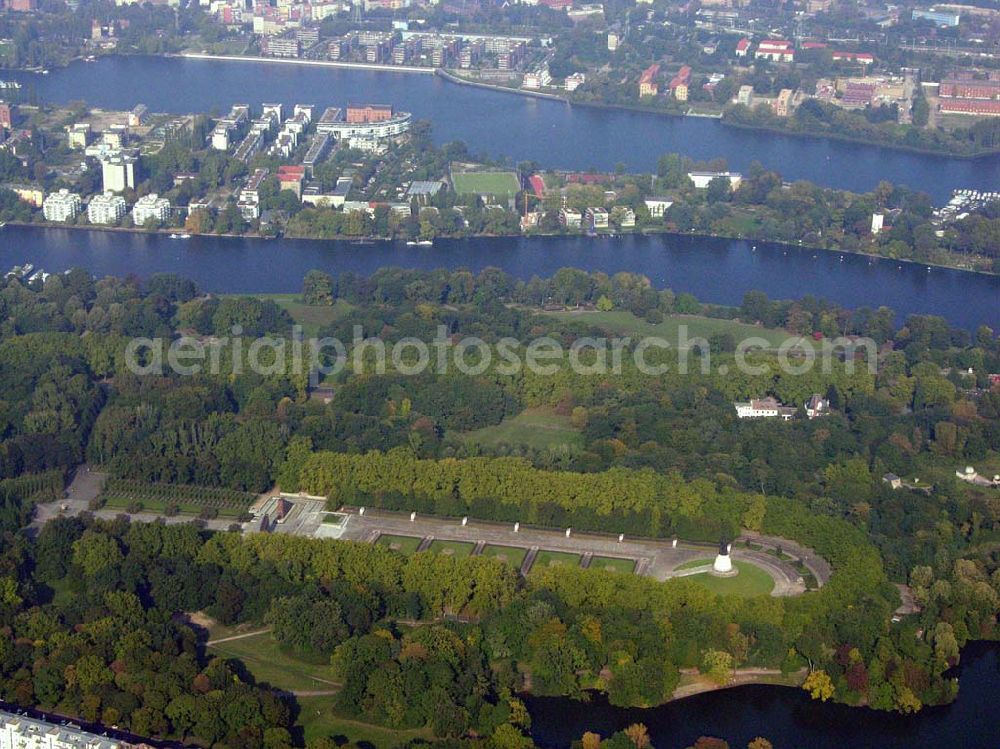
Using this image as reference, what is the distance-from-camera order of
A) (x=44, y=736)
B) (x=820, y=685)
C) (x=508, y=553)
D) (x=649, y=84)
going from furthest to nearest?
1. (x=649, y=84)
2. (x=508, y=553)
3. (x=820, y=685)
4. (x=44, y=736)

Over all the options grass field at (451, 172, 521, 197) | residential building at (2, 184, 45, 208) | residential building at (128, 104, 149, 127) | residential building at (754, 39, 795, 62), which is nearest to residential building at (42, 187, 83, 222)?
residential building at (2, 184, 45, 208)

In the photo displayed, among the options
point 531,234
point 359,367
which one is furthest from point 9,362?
point 531,234

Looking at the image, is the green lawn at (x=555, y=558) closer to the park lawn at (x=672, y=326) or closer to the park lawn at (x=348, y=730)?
the park lawn at (x=348, y=730)

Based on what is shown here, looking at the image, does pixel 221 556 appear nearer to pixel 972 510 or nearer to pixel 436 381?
pixel 436 381

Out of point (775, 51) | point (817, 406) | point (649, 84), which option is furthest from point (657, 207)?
point (775, 51)

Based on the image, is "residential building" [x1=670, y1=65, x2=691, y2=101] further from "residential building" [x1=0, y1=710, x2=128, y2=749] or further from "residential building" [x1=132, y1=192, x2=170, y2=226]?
"residential building" [x1=0, y1=710, x2=128, y2=749]

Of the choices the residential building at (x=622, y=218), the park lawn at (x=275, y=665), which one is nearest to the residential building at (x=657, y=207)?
the residential building at (x=622, y=218)

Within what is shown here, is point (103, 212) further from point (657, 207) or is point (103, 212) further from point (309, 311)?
point (657, 207)
